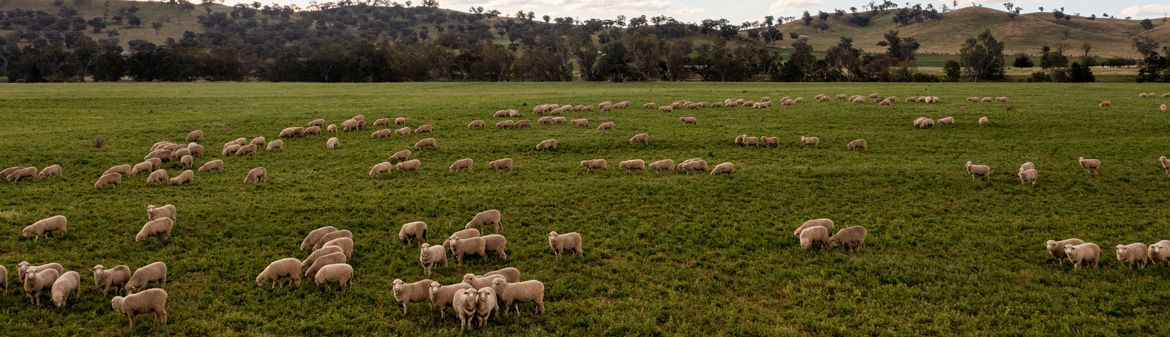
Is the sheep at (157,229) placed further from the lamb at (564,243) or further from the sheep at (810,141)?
the sheep at (810,141)

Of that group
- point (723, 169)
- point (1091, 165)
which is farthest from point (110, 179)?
point (1091, 165)

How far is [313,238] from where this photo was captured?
17.3 m

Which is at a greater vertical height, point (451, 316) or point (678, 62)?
point (678, 62)

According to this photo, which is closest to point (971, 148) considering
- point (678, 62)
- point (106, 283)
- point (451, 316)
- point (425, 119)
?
point (451, 316)

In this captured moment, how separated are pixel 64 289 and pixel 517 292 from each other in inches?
360

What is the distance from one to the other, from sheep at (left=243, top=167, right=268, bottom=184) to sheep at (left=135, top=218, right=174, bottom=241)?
7.16 meters

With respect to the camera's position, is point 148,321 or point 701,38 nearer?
point 148,321

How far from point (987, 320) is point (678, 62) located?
96.8 m

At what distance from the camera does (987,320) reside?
12547 millimetres

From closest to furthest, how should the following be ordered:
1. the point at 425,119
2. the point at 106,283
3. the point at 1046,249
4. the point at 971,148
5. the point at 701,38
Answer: the point at 106,283 < the point at 1046,249 < the point at 971,148 < the point at 425,119 < the point at 701,38

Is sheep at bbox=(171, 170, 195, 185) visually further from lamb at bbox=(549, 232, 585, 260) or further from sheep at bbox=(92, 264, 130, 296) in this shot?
lamb at bbox=(549, 232, 585, 260)

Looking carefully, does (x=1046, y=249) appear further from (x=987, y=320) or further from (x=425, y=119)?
(x=425, y=119)

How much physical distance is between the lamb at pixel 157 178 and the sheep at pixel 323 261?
1355 cm

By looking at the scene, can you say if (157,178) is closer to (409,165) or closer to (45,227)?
(45,227)
